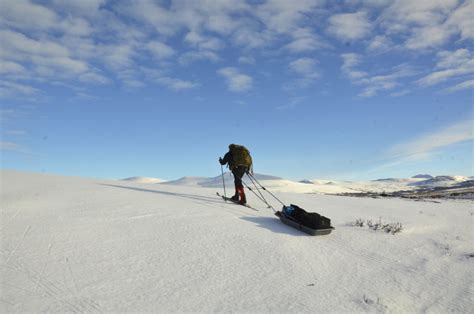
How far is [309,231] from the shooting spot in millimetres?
6473

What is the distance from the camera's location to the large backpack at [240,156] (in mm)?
10164

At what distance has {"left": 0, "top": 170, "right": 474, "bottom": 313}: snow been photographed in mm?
3992

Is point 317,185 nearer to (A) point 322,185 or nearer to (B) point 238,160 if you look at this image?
(A) point 322,185

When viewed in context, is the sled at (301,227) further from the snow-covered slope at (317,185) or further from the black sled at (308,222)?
the snow-covered slope at (317,185)

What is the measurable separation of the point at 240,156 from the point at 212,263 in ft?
18.0

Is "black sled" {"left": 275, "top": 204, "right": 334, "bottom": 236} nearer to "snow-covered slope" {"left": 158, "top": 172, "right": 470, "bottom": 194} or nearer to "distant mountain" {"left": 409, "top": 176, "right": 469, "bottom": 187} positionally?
"snow-covered slope" {"left": 158, "top": 172, "right": 470, "bottom": 194}

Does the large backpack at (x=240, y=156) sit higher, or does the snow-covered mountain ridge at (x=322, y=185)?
the snow-covered mountain ridge at (x=322, y=185)

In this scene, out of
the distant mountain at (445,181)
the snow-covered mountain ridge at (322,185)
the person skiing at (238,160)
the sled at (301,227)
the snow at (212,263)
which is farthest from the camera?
the distant mountain at (445,181)

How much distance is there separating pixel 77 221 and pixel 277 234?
3837 millimetres

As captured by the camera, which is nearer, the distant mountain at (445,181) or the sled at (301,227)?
the sled at (301,227)

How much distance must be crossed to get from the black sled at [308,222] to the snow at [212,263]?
148 mm

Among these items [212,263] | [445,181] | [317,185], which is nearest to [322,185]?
[317,185]

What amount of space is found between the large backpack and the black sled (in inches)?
124

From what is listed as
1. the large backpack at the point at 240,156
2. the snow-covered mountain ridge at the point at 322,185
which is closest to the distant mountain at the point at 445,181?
the snow-covered mountain ridge at the point at 322,185
